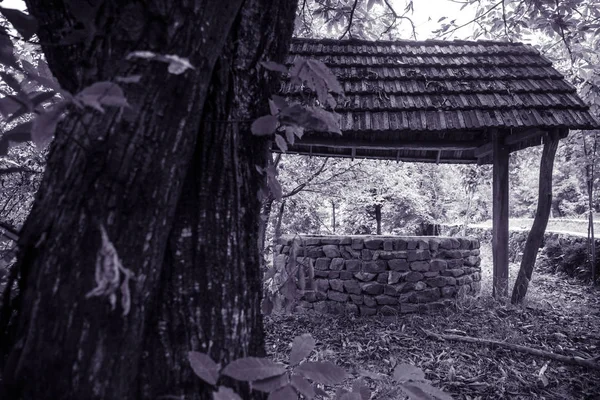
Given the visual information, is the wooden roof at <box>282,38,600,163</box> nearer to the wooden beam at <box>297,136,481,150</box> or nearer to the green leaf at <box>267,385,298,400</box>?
the wooden beam at <box>297,136,481,150</box>

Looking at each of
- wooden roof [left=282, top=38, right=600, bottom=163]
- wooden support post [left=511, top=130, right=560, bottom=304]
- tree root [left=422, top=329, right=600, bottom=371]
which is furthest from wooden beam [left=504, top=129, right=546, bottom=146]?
tree root [left=422, top=329, right=600, bottom=371]

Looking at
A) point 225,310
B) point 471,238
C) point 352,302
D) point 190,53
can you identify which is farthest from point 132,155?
point 471,238

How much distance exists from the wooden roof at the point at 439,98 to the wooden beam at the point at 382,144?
0.01m

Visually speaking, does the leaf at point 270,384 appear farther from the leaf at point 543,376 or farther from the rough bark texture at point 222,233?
the leaf at point 543,376

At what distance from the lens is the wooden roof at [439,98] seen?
4.59 meters

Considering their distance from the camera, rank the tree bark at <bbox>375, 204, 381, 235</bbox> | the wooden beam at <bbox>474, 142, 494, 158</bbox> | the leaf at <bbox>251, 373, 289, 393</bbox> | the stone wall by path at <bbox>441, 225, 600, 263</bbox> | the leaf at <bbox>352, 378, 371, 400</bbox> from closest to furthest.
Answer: the leaf at <bbox>251, 373, 289, 393</bbox>, the leaf at <bbox>352, 378, 371, 400</bbox>, the wooden beam at <bbox>474, 142, 494, 158</bbox>, the stone wall by path at <bbox>441, 225, 600, 263</bbox>, the tree bark at <bbox>375, 204, 381, 235</bbox>

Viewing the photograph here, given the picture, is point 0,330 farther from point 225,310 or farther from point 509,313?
point 509,313

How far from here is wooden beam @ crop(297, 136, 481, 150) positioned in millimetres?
5219

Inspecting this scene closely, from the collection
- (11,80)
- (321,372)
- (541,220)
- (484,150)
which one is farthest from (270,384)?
(484,150)

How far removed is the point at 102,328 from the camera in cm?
76

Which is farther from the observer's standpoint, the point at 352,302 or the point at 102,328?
the point at 352,302

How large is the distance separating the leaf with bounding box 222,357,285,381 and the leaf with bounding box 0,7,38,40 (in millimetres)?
852

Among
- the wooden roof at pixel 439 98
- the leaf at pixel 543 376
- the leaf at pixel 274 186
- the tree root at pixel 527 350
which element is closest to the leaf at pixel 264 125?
the leaf at pixel 274 186

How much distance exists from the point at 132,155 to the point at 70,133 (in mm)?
132
